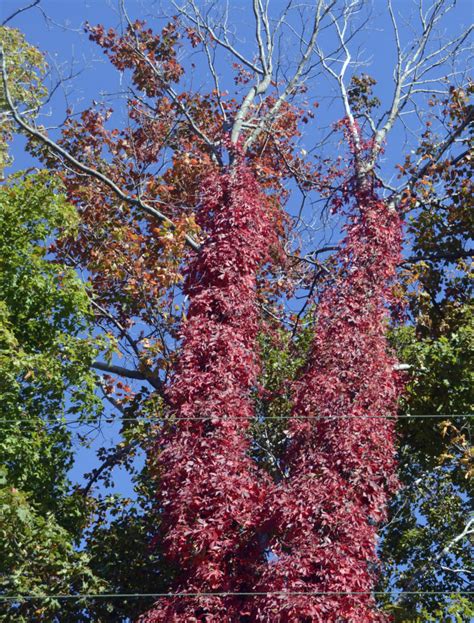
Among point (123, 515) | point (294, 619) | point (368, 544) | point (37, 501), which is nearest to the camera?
point (294, 619)

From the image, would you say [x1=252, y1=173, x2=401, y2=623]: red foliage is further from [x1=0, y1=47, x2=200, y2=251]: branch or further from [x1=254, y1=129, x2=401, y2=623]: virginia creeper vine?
[x1=0, y1=47, x2=200, y2=251]: branch

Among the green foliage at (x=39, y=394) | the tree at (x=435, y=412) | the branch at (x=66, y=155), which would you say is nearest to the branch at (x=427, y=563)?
the tree at (x=435, y=412)

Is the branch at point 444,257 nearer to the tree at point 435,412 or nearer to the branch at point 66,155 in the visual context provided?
the tree at point 435,412

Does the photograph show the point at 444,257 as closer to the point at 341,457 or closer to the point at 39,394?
the point at 341,457

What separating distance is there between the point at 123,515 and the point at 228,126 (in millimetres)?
4934

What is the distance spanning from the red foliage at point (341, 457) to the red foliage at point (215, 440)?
310 millimetres

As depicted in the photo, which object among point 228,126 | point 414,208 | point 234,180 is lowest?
point 234,180

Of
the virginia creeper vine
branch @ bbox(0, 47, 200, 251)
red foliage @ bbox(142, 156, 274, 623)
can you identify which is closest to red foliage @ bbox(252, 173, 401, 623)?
the virginia creeper vine

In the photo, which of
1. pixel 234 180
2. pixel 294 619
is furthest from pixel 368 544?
pixel 234 180

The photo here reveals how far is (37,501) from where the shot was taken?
29.5ft

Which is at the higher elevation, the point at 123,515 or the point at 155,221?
the point at 155,221

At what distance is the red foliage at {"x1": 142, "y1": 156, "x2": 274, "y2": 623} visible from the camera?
286 inches

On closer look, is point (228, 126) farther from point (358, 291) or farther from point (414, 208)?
point (358, 291)

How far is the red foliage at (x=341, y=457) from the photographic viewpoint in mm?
6871
